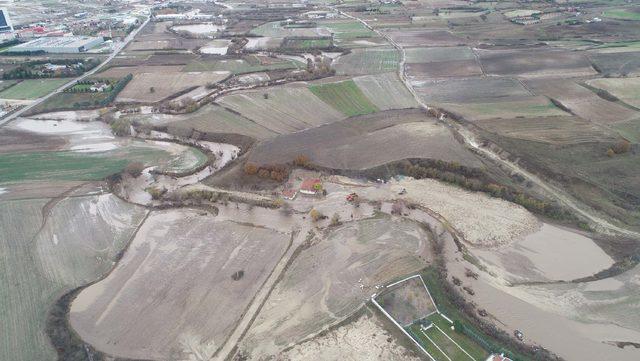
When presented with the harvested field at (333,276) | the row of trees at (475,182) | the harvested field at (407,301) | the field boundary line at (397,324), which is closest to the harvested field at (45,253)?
the harvested field at (333,276)

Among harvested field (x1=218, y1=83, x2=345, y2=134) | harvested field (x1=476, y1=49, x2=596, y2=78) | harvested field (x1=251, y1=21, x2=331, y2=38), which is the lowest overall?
harvested field (x1=218, y1=83, x2=345, y2=134)

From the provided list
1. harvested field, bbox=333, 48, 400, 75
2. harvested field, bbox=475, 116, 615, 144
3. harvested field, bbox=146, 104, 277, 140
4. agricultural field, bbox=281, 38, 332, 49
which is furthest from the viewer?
agricultural field, bbox=281, 38, 332, 49

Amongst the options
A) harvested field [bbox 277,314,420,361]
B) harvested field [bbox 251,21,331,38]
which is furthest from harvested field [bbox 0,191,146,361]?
harvested field [bbox 251,21,331,38]

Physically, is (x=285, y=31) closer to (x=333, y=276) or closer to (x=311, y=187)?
(x=311, y=187)

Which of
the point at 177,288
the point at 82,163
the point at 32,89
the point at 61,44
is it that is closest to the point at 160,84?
the point at 32,89

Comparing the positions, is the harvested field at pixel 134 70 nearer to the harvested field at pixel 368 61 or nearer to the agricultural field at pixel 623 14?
the harvested field at pixel 368 61

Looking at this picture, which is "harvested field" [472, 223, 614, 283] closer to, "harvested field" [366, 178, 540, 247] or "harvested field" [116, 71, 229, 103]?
"harvested field" [366, 178, 540, 247]

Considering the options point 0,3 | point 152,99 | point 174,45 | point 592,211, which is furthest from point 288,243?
point 0,3
